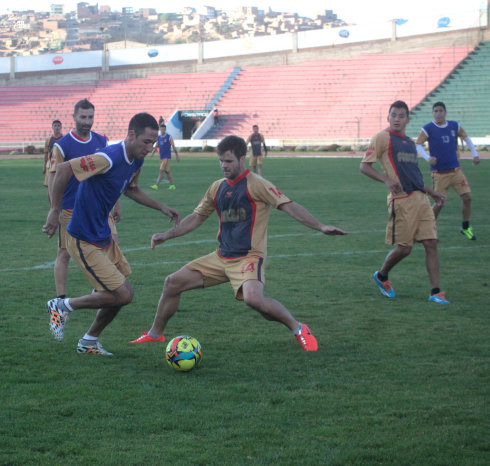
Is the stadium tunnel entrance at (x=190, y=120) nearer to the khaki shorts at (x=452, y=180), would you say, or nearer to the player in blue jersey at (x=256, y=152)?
the player in blue jersey at (x=256, y=152)

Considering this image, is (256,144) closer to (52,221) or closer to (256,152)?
(256,152)

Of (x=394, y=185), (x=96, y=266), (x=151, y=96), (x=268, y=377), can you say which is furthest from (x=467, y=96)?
(x=268, y=377)

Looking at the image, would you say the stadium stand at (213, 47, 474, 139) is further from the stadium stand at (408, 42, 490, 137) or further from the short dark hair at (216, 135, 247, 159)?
the short dark hair at (216, 135, 247, 159)

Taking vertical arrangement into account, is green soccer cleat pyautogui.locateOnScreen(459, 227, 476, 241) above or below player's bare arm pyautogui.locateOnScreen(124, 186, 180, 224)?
below

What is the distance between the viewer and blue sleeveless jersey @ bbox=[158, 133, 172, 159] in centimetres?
2329

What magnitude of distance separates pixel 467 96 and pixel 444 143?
3710 centimetres

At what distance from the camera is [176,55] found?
64750mm

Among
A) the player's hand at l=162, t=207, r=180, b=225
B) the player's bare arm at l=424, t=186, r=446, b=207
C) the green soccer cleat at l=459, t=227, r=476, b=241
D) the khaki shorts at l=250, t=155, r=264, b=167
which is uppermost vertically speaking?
the player's hand at l=162, t=207, r=180, b=225

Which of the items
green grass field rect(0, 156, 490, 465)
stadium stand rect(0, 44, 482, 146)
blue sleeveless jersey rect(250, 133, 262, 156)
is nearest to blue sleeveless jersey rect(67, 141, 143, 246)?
green grass field rect(0, 156, 490, 465)

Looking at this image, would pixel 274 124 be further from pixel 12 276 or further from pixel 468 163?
pixel 12 276

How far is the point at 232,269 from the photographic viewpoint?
20.1 ft

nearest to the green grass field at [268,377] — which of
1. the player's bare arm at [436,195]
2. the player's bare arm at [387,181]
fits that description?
the player's bare arm at [436,195]

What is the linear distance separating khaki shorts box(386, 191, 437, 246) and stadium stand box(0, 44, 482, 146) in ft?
122

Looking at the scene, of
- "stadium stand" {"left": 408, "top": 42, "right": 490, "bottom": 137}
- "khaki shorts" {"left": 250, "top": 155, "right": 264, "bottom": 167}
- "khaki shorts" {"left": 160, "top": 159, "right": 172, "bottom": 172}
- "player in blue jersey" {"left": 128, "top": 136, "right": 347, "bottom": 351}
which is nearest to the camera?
"player in blue jersey" {"left": 128, "top": 136, "right": 347, "bottom": 351}
